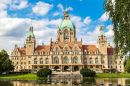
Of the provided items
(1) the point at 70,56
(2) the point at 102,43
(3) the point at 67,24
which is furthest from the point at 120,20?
(3) the point at 67,24

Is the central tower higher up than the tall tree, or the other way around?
the central tower

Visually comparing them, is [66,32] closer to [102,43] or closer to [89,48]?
[89,48]

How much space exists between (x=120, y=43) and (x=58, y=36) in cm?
7624

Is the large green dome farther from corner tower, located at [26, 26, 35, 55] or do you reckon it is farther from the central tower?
corner tower, located at [26, 26, 35, 55]

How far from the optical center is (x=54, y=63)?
86.2 meters

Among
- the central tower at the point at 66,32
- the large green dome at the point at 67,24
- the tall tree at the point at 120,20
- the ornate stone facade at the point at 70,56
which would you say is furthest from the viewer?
the large green dome at the point at 67,24

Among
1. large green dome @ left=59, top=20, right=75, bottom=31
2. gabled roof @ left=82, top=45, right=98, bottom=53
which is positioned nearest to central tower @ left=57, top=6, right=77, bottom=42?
large green dome @ left=59, top=20, right=75, bottom=31

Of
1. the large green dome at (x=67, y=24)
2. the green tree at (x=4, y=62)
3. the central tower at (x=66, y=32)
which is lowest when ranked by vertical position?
the green tree at (x=4, y=62)

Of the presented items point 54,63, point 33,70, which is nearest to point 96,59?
point 54,63

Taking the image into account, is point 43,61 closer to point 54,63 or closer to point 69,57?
point 54,63

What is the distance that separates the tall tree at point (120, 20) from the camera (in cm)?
2202

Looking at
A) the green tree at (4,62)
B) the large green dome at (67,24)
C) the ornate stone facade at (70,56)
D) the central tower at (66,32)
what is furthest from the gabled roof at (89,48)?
the green tree at (4,62)

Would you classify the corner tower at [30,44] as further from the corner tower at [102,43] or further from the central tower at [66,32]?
the corner tower at [102,43]

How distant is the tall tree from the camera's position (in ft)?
72.3
